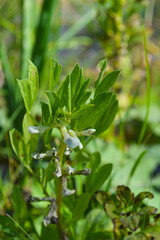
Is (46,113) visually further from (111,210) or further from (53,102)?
(111,210)

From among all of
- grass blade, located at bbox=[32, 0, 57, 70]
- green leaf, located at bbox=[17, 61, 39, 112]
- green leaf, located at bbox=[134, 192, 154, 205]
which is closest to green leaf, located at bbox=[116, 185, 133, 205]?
green leaf, located at bbox=[134, 192, 154, 205]

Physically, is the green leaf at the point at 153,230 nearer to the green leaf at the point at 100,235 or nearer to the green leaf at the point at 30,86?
the green leaf at the point at 100,235

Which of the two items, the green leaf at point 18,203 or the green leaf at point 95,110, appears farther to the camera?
the green leaf at point 18,203

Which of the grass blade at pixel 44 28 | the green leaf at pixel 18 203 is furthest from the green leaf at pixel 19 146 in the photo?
the grass blade at pixel 44 28

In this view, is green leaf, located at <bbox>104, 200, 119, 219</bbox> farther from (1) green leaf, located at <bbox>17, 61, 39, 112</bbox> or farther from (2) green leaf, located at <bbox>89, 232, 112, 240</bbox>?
(1) green leaf, located at <bbox>17, 61, 39, 112</bbox>

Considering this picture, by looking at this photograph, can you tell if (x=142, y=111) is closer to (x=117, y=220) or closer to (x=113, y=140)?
(x=113, y=140)

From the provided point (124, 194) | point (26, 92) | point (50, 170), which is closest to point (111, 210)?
point (124, 194)
